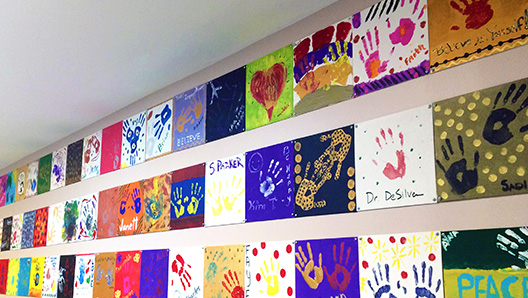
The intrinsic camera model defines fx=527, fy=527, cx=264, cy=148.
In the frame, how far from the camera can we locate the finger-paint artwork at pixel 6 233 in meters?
4.34

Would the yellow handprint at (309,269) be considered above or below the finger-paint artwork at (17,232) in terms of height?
below

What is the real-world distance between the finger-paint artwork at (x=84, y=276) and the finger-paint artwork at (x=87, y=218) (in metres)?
0.13

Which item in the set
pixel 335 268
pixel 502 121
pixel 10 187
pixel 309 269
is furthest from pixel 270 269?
pixel 10 187

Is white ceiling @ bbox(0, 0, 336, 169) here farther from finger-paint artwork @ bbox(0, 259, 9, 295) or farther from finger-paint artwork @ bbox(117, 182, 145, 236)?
finger-paint artwork @ bbox(0, 259, 9, 295)

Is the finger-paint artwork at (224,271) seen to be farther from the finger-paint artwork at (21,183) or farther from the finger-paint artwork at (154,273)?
the finger-paint artwork at (21,183)

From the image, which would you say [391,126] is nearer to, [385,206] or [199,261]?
[385,206]

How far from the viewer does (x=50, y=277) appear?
3.58m

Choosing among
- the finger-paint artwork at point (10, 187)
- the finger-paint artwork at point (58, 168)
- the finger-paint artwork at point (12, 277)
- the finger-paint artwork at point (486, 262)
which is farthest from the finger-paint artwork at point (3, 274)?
the finger-paint artwork at point (486, 262)

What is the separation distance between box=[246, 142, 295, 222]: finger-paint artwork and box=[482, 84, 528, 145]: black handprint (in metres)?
0.77

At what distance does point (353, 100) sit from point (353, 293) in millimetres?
636

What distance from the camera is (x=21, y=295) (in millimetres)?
3949

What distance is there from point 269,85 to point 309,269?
755 mm

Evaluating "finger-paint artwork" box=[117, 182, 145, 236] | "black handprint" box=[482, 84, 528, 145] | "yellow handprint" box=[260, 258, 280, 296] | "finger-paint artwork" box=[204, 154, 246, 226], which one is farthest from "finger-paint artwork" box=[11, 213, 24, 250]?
"black handprint" box=[482, 84, 528, 145]

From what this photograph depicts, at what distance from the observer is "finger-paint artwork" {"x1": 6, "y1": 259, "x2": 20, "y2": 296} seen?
407cm
